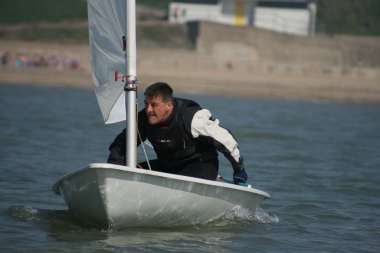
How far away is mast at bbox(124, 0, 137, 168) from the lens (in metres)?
4.24

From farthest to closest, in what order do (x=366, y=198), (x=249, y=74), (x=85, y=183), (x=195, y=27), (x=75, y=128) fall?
(x=195, y=27) → (x=249, y=74) → (x=75, y=128) → (x=366, y=198) → (x=85, y=183)

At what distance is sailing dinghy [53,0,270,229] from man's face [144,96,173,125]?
0.46 ft

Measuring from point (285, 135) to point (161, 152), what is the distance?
827 centimetres

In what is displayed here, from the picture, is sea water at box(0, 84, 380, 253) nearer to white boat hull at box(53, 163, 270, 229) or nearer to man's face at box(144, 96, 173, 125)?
white boat hull at box(53, 163, 270, 229)

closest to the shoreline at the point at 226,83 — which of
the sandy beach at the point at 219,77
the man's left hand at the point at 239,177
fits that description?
the sandy beach at the point at 219,77

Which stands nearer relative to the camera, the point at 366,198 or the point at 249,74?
the point at 366,198

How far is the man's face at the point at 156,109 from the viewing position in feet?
14.3

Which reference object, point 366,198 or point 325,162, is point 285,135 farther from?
point 366,198

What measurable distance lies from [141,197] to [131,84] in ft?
2.61

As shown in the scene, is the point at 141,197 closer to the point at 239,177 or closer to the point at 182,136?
the point at 182,136

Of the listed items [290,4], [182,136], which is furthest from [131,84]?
[290,4]

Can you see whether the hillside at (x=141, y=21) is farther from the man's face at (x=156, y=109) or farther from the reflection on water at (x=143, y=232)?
the man's face at (x=156, y=109)

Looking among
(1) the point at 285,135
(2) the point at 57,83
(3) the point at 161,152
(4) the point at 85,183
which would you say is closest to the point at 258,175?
(3) the point at 161,152

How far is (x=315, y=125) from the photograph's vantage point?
1504cm
